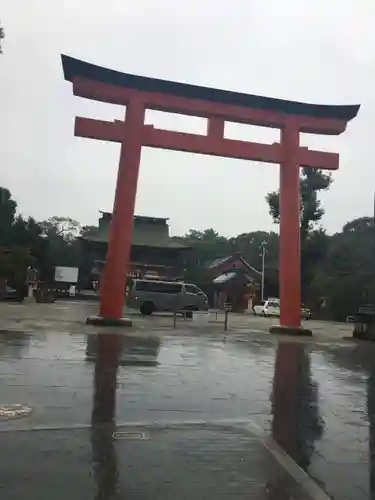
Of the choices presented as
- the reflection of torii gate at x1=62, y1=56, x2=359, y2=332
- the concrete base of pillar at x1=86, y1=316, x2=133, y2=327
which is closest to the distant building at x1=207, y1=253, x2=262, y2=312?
the reflection of torii gate at x1=62, y1=56, x2=359, y2=332

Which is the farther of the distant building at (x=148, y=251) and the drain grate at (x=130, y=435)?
the distant building at (x=148, y=251)

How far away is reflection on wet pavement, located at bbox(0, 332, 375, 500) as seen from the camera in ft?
14.1

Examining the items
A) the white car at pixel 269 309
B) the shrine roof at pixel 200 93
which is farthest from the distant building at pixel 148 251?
the shrine roof at pixel 200 93

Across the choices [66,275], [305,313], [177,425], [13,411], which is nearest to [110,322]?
[13,411]

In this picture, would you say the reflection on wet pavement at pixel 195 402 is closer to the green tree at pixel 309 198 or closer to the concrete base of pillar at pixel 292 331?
the concrete base of pillar at pixel 292 331

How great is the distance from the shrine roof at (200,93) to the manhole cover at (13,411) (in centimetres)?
1282

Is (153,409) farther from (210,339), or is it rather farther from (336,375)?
(210,339)

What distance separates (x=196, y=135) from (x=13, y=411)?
13449 mm

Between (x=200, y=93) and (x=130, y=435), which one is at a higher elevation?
(x=200, y=93)

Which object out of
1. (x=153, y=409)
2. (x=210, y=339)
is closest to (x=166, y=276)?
(x=210, y=339)

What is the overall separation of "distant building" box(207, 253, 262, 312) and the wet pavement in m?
31.9

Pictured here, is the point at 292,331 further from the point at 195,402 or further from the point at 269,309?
the point at 269,309

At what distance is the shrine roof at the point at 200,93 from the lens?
1678 cm

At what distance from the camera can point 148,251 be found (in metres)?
45.1
